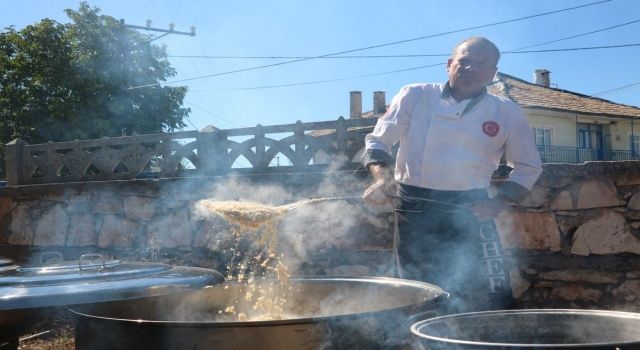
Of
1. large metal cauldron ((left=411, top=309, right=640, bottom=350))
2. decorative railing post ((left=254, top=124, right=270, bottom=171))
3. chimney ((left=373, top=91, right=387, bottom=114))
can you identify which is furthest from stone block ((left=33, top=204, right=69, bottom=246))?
chimney ((left=373, top=91, right=387, bottom=114))

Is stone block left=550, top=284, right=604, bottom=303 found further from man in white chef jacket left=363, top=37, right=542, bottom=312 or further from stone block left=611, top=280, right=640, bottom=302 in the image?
man in white chef jacket left=363, top=37, right=542, bottom=312

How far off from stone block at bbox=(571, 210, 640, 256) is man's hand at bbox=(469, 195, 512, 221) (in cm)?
187

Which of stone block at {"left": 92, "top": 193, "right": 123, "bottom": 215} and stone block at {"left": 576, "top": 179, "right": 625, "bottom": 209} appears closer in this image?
stone block at {"left": 576, "top": 179, "right": 625, "bottom": 209}

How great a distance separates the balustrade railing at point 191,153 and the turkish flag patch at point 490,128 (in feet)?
8.38

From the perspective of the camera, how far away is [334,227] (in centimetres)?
514

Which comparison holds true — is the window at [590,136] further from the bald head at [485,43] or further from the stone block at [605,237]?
the bald head at [485,43]

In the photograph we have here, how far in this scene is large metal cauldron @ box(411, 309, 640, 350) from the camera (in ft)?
5.28

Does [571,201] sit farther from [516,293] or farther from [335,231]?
[335,231]

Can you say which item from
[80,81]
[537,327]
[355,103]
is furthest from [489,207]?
[80,81]

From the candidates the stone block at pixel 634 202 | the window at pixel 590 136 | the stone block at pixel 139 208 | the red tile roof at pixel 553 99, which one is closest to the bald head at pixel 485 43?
the stone block at pixel 634 202

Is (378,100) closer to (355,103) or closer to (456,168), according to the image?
(355,103)

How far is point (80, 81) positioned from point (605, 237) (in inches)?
857

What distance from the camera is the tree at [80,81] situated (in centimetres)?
2195

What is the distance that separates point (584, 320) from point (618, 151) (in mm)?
34331
